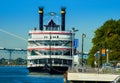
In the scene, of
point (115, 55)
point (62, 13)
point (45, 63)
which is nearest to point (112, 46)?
point (115, 55)

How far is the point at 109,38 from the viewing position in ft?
445

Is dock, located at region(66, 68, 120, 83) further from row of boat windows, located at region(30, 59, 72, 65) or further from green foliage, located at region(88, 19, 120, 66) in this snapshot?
row of boat windows, located at region(30, 59, 72, 65)

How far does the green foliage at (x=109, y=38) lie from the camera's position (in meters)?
132

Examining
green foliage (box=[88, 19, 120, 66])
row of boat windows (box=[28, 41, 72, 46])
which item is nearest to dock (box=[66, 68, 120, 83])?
green foliage (box=[88, 19, 120, 66])

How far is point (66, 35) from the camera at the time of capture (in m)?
162

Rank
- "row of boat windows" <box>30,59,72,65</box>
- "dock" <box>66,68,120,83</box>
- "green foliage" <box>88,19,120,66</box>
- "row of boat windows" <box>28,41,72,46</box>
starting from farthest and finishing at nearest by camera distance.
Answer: "row of boat windows" <box>28,41,72,46</box>, "row of boat windows" <box>30,59,72,65</box>, "green foliage" <box>88,19,120,66</box>, "dock" <box>66,68,120,83</box>

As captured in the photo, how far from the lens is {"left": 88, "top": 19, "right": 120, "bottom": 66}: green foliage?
5212 inches

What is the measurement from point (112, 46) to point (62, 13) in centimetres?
5027

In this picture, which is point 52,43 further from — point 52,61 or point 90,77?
point 90,77

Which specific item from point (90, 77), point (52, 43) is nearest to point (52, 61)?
point (52, 43)

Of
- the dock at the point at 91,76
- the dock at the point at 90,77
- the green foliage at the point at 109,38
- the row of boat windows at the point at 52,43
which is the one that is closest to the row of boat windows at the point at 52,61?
the row of boat windows at the point at 52,43

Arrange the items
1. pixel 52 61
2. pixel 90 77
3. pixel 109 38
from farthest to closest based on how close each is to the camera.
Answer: pixel 52 61, pixel 109 38, pixel 90 77

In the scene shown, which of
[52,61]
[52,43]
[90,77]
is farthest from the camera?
[52,43]

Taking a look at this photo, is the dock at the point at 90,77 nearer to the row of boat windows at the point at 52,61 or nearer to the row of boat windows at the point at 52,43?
the row of boat windows at the point at 52,61
